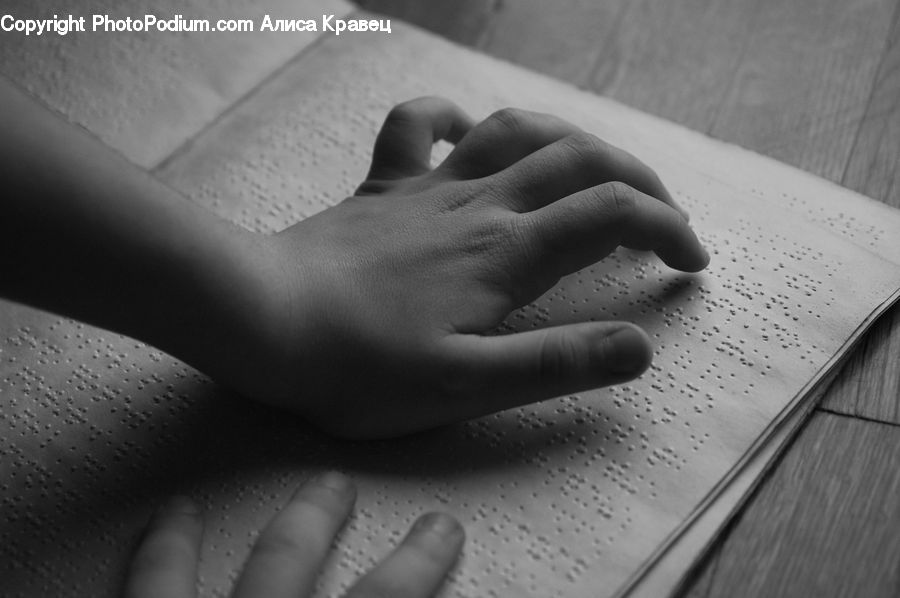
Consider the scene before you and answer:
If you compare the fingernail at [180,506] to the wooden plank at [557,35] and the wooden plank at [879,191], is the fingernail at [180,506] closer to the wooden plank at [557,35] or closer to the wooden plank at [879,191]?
the wooden plank at [879,191]

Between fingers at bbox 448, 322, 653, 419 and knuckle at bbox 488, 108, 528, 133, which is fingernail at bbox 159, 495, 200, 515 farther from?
knuckle at bbox 488, 108, 528, 133

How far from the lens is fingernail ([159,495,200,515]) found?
428 millimetres

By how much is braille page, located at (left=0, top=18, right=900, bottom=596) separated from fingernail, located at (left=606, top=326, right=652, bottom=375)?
0.04 metres

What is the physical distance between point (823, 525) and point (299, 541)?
26cm

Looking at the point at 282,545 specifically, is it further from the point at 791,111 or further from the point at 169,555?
the point at 791,111

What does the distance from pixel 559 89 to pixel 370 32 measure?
0.19m

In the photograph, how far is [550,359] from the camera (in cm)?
43

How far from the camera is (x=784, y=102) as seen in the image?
2.18 ft

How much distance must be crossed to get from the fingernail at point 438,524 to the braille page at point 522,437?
0.01m

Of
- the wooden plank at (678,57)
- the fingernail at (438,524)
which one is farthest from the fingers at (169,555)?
the wooden plank at (678,57)

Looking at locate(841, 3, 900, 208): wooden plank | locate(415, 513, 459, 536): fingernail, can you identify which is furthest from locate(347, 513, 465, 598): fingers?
locate(841, 3, 900, 208): wooden plank

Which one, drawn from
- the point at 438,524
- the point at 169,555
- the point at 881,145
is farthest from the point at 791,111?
the point at 169,555

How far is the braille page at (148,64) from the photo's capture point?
68 centimetres

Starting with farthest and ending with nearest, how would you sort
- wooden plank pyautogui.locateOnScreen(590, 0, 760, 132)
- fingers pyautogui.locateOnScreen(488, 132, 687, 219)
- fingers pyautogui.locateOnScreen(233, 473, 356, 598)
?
wooden plank pyautogui.locateOnScreen(590, 0, 760, 132) → fingers pyautogui.locateOnScreen(488, 132, 687, 219) → fingers pyautogui.locateOnScreen(233, 473, 356, 598)
